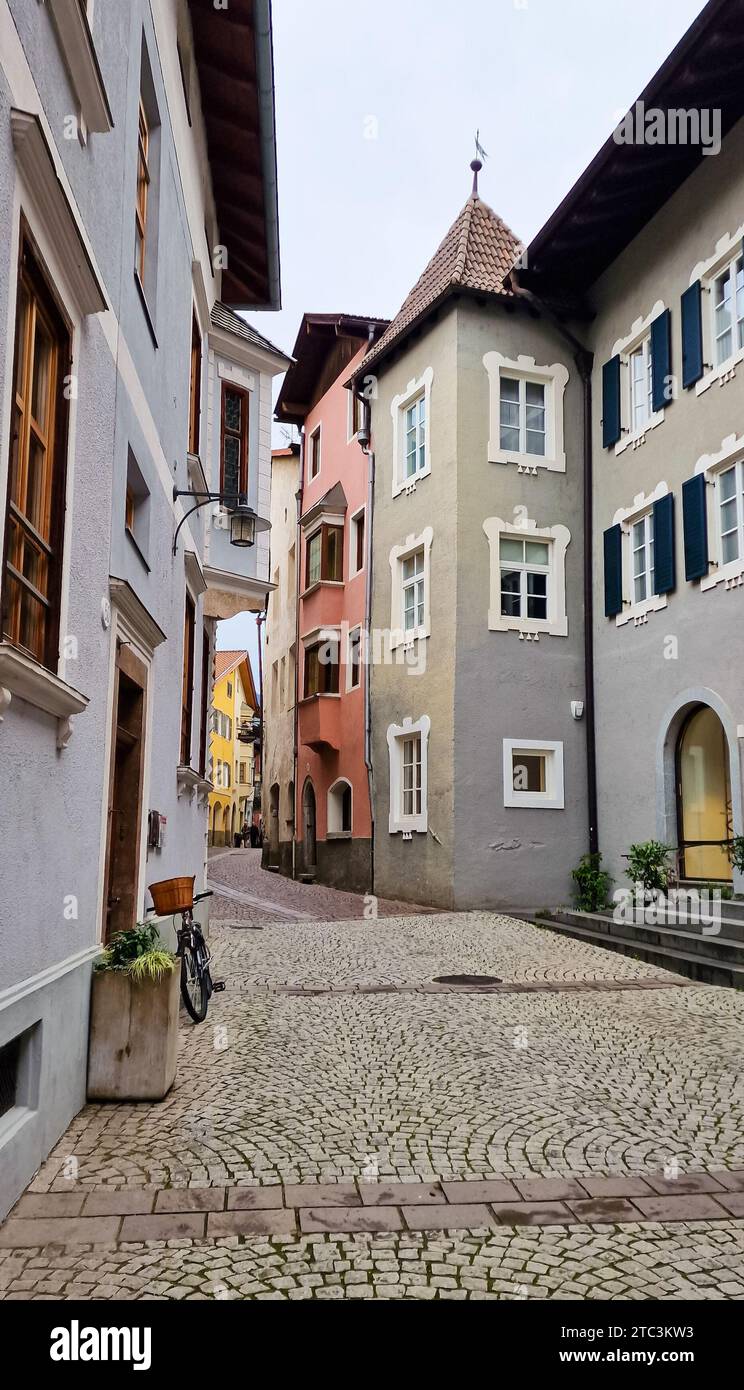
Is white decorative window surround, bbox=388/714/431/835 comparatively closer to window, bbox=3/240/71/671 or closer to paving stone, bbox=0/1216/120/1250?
window, bbox=3/240/71/671

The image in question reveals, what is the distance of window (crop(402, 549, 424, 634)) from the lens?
731 inches

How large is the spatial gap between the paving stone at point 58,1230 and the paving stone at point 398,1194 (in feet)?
3.37

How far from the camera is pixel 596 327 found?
18.0 meters

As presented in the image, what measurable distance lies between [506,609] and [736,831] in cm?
596

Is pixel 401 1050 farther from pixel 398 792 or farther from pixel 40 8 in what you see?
pixel 398 792

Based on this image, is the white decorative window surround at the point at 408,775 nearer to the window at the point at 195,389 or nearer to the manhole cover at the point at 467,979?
the manhole cover at the point at 467,979

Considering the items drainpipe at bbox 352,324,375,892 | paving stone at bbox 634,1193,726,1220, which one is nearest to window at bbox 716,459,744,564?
drainpipe at bbox 352,324,375,892

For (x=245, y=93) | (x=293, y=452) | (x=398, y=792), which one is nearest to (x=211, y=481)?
(x=245, y=93)

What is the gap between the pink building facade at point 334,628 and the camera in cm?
2111

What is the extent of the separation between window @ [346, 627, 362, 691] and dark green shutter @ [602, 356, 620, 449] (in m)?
6.36

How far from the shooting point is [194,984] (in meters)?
8.05

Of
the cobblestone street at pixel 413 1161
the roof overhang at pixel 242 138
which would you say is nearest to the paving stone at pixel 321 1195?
the cobblestone street at pixel 413 1161

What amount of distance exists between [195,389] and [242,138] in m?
2.88

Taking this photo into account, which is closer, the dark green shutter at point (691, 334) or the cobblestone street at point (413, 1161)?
the cobblestone street at point (413, 1161)
